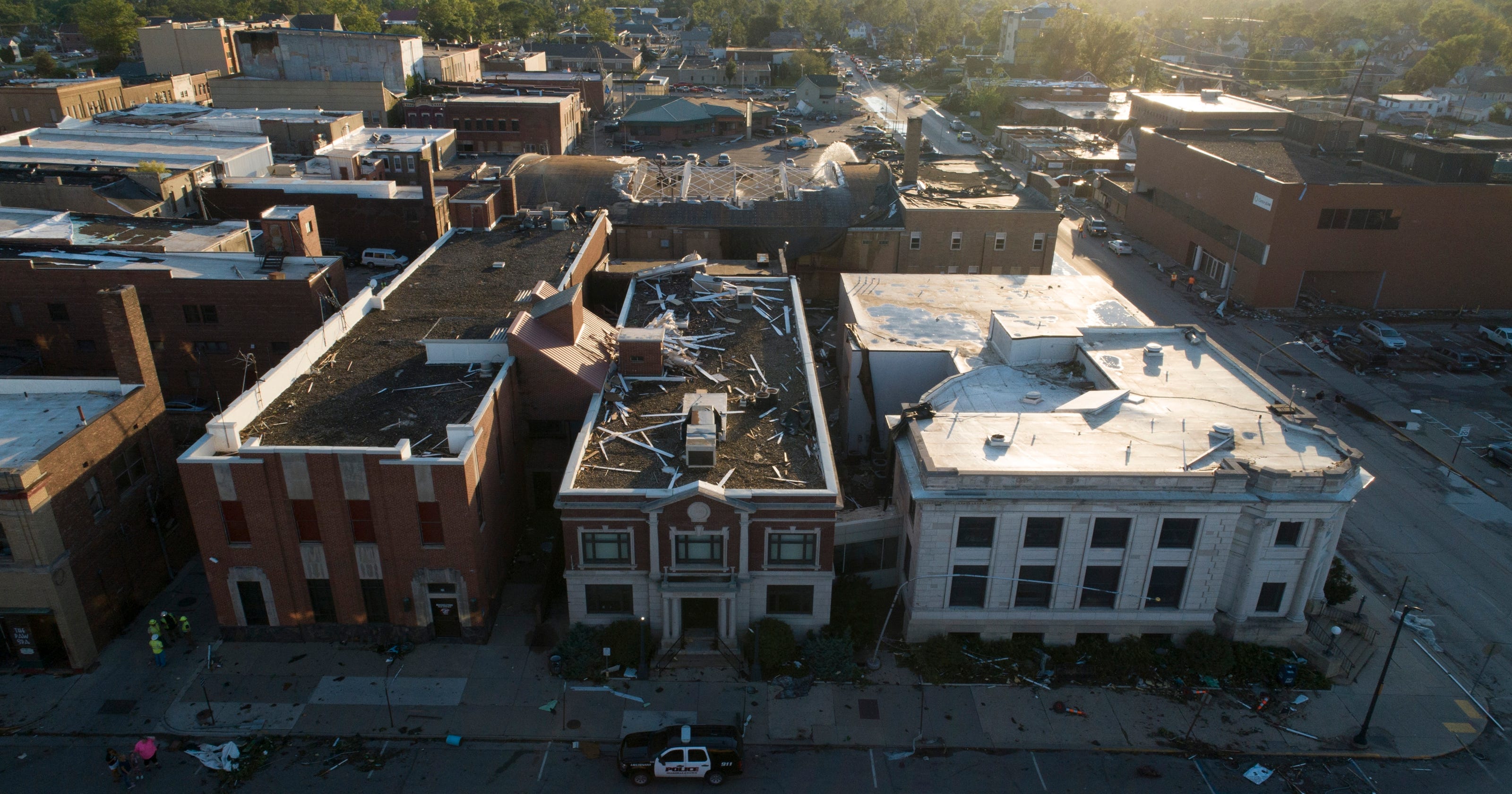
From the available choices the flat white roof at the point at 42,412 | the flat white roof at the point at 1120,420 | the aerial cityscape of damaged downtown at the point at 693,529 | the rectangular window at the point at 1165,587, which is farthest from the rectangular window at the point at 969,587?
the flat white roof at the point at 42,412

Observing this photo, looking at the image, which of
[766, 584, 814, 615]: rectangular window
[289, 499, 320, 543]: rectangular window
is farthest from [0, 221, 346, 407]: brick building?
[766, 584, 814, 615]: rectangular window

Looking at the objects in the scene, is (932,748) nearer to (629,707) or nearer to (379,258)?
(629,707)

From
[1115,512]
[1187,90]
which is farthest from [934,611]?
[1187,90]

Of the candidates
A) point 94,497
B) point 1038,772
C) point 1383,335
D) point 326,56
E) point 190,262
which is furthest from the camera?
point 326,56

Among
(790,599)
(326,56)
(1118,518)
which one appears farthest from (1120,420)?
(326,56)

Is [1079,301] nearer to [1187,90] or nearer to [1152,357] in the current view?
[1152,357]

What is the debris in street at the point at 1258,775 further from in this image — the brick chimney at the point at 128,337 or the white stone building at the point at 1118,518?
the brick chimney at the point at 128,337
